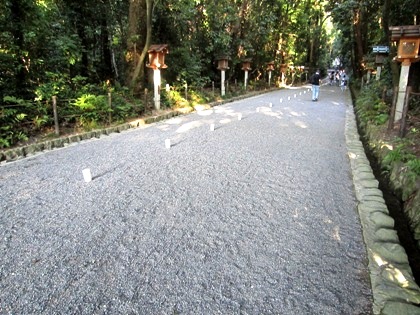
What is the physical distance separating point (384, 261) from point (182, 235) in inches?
76.8

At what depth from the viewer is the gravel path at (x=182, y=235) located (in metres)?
2.25

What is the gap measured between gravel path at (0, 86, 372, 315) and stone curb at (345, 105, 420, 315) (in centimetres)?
10

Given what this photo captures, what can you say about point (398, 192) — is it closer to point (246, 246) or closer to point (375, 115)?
point (246, 246)

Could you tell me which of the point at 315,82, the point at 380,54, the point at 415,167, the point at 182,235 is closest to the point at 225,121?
the point at 415,167

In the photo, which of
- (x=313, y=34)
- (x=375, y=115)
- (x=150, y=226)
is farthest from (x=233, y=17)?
(x=313, y=34)

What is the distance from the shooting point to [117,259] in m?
2.70

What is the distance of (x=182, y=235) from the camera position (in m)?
3.10

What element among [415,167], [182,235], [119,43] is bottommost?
[182,235]

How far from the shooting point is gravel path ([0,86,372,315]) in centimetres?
225

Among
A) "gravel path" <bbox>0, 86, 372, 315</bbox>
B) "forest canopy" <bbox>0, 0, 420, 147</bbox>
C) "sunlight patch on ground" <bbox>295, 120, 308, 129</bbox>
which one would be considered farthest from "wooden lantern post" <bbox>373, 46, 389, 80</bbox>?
"gravel path" <bbox>0, 86, 372, 315</bbox>

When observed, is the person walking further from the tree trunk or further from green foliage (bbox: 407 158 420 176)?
green foliage (bbox: 407 158 420 176)

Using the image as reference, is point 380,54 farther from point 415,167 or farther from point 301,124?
point 415,167

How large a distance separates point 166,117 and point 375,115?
690 cm

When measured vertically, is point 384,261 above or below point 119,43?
below
